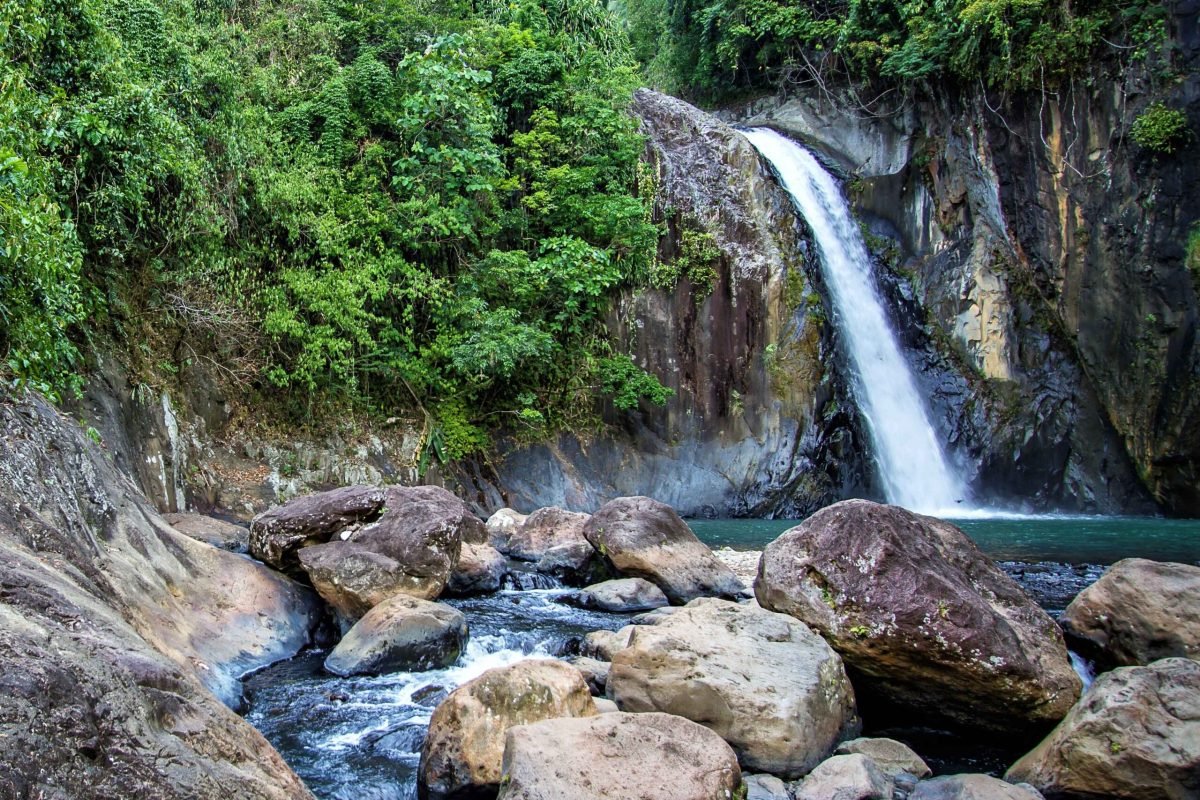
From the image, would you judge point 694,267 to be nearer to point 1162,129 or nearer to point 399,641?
point 1162,129

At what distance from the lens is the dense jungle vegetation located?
421 inches

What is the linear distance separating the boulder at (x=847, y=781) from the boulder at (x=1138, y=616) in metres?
2.53

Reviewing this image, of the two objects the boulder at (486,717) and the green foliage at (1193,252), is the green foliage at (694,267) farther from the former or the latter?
the boulder at (486,717)

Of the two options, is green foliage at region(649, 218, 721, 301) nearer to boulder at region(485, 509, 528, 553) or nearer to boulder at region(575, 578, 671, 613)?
boulder at region(485, 509, 528, 553)

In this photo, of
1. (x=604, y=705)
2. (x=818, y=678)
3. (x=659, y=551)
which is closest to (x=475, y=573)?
(x=659, y=551)

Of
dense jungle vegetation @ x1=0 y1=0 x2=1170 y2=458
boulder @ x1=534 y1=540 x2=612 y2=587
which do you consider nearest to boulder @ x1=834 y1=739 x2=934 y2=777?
boulder @ x1=534 y1=540 x2=612 y2=587

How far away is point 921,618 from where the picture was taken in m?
5.31

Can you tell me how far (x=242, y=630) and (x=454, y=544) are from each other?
2.17 m

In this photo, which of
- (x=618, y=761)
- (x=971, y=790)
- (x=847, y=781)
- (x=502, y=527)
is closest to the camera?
(x=618, y=761)

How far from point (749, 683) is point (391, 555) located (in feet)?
12.9

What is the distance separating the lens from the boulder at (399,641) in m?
6.23

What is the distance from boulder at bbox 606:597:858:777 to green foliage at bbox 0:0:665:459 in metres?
8.45

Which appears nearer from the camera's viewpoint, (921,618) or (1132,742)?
(1132,742)

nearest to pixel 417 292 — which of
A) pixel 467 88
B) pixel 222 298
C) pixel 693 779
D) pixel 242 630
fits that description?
pixel 222 298
